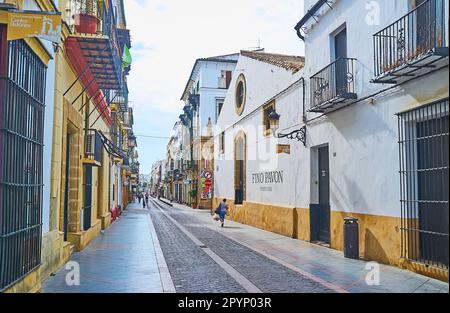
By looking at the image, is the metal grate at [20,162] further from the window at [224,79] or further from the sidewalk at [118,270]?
the window at [224,79]

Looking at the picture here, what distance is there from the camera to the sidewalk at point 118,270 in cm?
784

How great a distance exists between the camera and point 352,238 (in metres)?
11.5

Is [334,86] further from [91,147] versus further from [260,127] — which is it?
[260,127]

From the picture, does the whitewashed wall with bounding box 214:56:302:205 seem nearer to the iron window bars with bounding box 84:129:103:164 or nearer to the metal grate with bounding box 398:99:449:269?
the metal grate with bounding box 398:99:449:269

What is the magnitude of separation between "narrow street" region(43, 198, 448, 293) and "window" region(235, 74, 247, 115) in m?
11.0

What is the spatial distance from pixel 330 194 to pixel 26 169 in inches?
361

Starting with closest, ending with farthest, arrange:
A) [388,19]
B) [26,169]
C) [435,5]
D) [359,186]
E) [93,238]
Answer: [26,169] < [435,5] < [388,19] < [359,186] < [93,238]

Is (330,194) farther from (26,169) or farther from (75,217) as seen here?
(26,169)

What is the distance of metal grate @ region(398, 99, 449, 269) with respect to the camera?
28.5 feet

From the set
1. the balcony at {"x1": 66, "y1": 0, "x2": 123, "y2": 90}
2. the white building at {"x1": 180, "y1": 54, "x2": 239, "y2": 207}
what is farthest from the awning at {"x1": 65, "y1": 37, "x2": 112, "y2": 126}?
the white building at {"x1": 180, "y1": 54, "x2": 239, "y2": 207}

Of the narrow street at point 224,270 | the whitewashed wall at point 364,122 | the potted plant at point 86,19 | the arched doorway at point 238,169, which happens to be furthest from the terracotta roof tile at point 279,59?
the potted plant at point 86,19

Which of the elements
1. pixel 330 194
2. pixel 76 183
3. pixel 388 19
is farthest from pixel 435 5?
pixel 76 183

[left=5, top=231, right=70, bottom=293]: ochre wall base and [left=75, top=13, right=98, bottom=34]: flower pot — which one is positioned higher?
[left=75, top=13, right=98, bottom=34]: flower pot

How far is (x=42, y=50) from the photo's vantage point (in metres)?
7.46
